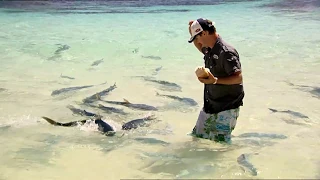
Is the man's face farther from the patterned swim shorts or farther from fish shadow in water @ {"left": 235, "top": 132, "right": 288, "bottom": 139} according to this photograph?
fish shadow in water @ {"left": 235, "top": 132, "right": 288, "bottom": 139}

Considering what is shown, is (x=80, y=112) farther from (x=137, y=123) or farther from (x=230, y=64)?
(x=230, y=64)

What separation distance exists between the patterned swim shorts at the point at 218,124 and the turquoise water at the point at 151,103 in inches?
6.0

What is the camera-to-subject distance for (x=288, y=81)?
8.18m

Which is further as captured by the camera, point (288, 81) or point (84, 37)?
point (84, 37)

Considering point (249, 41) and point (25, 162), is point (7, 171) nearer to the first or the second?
point (25, 162)

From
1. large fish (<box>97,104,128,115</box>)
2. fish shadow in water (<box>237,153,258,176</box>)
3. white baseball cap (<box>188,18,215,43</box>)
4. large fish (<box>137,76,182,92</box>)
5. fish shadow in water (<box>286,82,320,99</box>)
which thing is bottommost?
large fish (<box>137,76,182,92</box>)

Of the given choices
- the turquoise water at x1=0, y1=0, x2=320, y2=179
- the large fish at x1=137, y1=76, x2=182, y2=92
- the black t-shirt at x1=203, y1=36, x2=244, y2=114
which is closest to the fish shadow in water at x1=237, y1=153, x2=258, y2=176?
the turquoise water at x1=0, y1=0, x2=320, y2=179

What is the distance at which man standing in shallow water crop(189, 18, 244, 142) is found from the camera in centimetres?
379

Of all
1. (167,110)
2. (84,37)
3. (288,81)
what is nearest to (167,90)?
(167,110)

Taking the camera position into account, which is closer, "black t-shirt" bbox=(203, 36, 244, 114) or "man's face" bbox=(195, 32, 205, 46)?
"black t-shirt" bbox=(203, 36, 244, 114)

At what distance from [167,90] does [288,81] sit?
2440 mm

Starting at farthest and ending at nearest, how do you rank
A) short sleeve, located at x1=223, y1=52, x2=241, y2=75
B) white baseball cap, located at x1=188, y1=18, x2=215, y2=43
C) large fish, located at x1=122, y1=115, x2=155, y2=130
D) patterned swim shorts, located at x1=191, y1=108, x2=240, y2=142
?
1. large fish, located at x1=122, y1=115, x2=155, y2=130
2. patterned swim shorts, located at x1=191, y1=108, x2=240, y2=142
3. white baseball cap, located at x1=188, y1=18, x2=215, y2=43
4. short sleeve, located at x1=223, y1=52, x2=241, y2=75

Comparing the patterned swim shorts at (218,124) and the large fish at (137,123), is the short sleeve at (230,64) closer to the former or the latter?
the patterned swim shorts at (218,124)

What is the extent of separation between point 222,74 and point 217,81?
0.25 m
